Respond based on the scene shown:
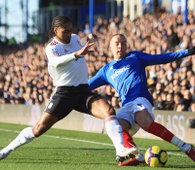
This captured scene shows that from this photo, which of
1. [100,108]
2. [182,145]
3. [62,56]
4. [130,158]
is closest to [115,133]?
[100,108]

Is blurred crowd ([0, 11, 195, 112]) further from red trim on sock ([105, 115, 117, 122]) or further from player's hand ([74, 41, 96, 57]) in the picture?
player's hand ([74, 41, 96, 57])

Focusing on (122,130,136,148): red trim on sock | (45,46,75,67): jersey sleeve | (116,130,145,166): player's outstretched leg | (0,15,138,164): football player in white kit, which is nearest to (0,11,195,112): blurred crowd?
(122,130,136,148): red trim on sock

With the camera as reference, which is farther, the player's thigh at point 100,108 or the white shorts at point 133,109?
the white shorts at point 133,109

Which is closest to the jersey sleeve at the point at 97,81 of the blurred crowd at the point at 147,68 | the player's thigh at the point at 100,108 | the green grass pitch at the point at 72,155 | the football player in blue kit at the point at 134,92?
the football player in blue kit at the point at 134,92

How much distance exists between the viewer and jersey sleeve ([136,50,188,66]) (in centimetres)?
1094

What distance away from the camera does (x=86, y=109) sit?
432 inches

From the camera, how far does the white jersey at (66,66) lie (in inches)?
429

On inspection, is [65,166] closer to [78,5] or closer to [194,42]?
[194,42]

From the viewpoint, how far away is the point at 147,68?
21469mm

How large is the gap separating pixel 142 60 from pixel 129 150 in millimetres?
1502

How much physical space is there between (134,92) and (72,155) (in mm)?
2214

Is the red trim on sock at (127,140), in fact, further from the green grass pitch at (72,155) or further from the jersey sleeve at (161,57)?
the jersey sleeve at (161,57)

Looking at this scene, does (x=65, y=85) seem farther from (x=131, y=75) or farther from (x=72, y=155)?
(x=72, y=155)

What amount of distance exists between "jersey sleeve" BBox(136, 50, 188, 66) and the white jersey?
3.02ft
